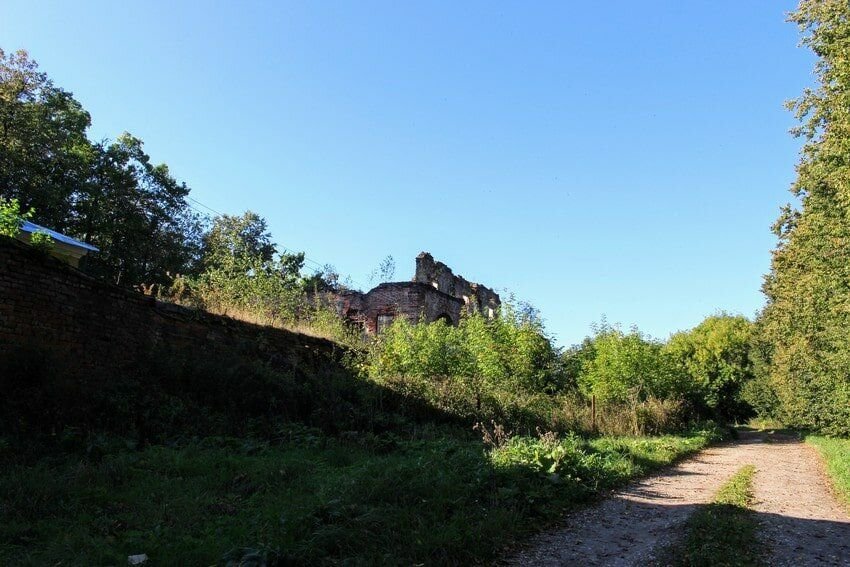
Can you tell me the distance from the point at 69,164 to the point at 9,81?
4055 millimetres

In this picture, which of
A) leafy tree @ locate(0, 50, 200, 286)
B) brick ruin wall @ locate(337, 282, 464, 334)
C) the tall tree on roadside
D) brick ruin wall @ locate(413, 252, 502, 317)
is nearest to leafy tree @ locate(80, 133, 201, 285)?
leafy tree @ locate(0, 50, 200, 286)

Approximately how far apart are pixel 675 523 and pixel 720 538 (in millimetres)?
877

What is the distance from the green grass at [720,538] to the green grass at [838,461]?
9.34ft

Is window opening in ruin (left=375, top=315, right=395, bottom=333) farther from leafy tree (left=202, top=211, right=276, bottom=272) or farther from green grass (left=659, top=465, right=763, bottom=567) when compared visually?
green grass (left=659, top=465, right=763, bottom=567)

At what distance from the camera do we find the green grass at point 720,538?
16.9 feet

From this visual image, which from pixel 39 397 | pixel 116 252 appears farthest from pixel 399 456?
pixel 116 252

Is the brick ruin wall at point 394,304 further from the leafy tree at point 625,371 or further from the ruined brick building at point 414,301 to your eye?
the leafy tree at point 625,371

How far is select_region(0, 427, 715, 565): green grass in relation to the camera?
14.8ft

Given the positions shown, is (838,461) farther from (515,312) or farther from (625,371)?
(515,312)

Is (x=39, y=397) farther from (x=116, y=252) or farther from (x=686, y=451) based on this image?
(x=116, y=252)

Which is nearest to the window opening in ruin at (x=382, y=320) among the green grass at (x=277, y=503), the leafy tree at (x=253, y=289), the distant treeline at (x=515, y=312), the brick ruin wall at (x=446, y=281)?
the brick ruin wall at (x=446, y=281)

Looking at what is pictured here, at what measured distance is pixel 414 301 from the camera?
2741 cm

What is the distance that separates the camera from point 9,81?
24.5 meters

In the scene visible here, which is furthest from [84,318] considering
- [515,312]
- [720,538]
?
[515,312]
